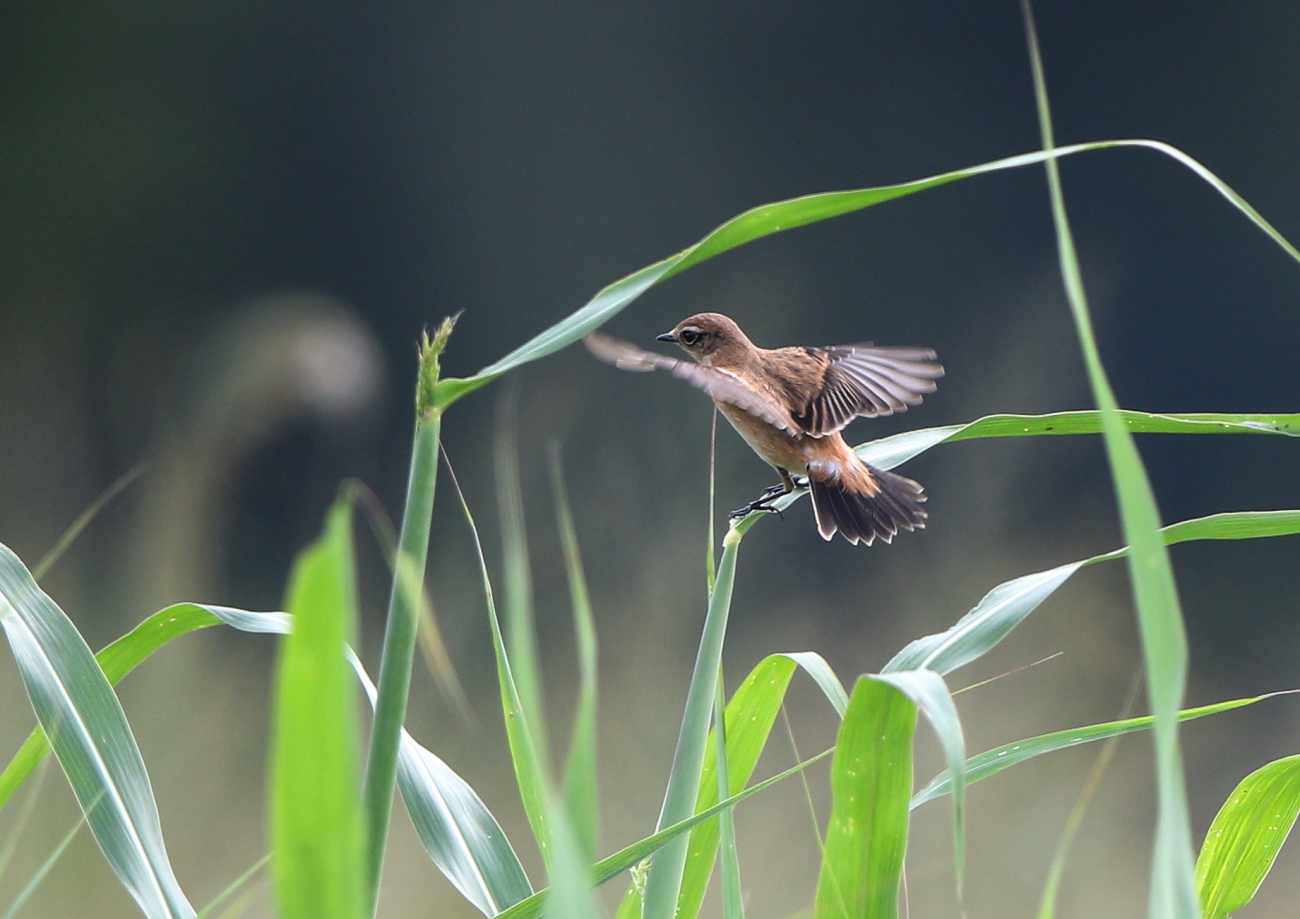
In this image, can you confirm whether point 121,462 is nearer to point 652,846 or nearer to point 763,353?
point 763,353

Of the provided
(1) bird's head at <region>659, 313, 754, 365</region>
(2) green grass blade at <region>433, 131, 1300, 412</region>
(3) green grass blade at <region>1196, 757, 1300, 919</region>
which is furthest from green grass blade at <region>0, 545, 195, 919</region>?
(1) bird's head at <region>659, 313, 754, 365</region>

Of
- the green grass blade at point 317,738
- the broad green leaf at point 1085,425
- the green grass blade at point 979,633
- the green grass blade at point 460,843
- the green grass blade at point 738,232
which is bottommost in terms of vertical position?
the green grass blade at point 460,843

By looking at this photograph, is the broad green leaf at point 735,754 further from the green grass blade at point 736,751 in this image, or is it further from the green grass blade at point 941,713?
the green grass blade at point 941,713

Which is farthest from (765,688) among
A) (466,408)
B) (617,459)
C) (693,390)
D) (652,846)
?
(466,408)

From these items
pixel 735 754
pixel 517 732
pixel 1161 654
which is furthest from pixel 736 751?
pixel 1161 654

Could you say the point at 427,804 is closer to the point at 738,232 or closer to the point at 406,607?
the point at 406,607

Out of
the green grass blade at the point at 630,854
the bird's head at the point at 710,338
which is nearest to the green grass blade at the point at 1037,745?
the green grass blade at the point at 630,854
